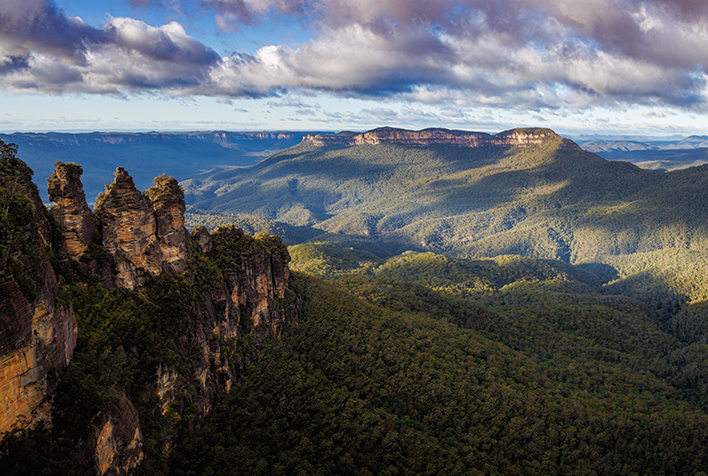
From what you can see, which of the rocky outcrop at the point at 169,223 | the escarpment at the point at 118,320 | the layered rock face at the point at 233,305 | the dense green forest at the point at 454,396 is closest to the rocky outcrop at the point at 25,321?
the escarpment at the point at 118,320

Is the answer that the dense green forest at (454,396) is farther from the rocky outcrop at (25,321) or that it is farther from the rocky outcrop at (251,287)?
the rocky outcrop at (25,321)

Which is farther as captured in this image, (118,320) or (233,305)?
(233,305)

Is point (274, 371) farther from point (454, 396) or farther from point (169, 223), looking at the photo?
point (454, 396)

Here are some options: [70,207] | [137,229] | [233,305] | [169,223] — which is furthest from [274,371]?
[70,207]

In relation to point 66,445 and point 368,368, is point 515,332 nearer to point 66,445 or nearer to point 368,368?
point 368,368

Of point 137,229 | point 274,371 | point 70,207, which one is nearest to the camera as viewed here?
point 70,207
